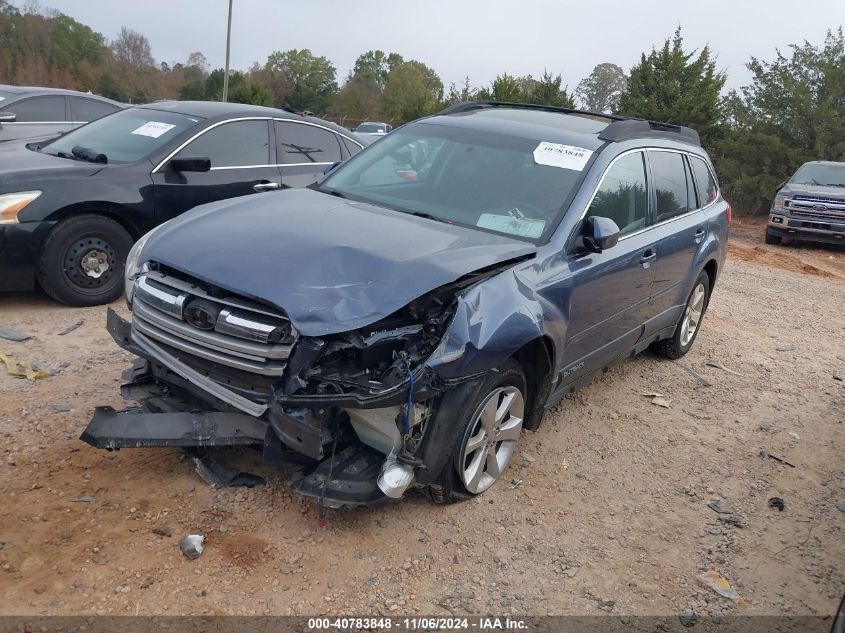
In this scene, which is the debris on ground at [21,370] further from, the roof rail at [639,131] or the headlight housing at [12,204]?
the roof rail at [639,131]

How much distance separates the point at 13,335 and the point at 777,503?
5162mm

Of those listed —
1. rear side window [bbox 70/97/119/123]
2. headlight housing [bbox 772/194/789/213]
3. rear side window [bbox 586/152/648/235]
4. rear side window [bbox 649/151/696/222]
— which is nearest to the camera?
rear side window [bbox 586/152/648/235]

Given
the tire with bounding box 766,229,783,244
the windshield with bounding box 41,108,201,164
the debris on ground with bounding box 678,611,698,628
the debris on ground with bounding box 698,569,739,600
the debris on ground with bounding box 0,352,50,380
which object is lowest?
the debris on ground with bounding box 678,611,698,628

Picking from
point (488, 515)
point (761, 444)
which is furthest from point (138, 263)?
point (761, 444)

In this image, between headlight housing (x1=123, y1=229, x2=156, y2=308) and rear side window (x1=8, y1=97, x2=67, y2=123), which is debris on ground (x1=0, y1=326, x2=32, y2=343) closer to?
headlight housing (x1=123, y1=229, x2=156, y2=308)

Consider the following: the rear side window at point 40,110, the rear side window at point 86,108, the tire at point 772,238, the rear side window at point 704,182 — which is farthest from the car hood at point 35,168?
the tire at point 772,238

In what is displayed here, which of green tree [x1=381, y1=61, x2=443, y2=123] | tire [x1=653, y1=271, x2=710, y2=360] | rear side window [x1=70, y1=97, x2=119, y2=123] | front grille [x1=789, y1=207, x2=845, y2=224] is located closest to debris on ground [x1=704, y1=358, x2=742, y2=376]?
tire [x1=653, y1=271, x2=710, y2=360]

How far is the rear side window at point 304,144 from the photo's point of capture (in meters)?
7.11

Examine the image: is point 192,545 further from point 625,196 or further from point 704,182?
point 704,182

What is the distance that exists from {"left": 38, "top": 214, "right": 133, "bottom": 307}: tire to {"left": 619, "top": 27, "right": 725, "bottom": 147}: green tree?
19.6 metres

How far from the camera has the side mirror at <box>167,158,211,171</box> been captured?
20.2ft

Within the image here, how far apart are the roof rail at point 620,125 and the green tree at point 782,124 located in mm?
16060

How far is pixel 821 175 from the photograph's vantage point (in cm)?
1491

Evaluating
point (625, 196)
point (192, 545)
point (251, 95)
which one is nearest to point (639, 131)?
point (625, 196)
